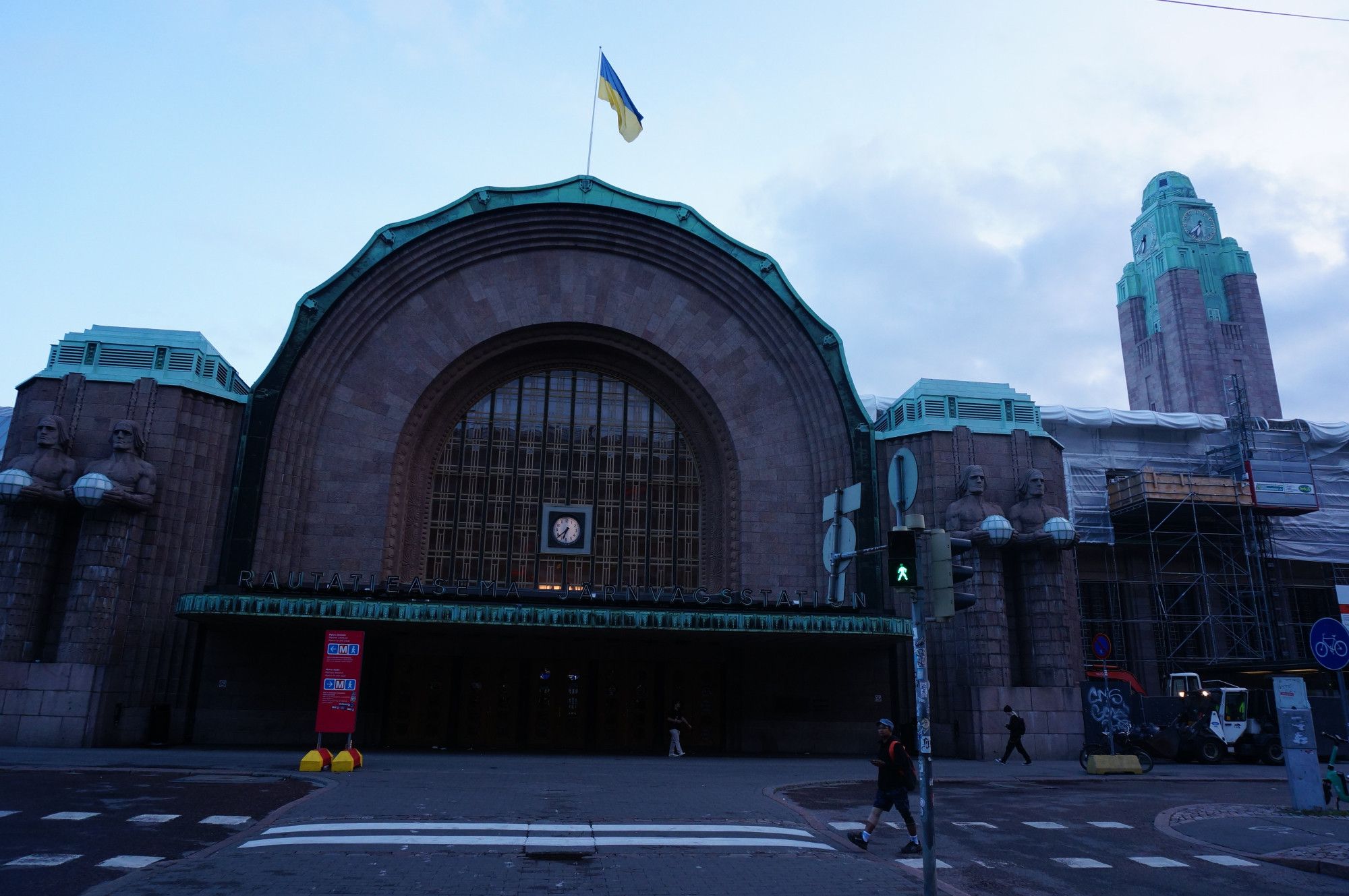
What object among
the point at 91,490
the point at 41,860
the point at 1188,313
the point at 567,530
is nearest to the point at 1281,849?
the point at 41,860

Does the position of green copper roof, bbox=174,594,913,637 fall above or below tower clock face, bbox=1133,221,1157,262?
below

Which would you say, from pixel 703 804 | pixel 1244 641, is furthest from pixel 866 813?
pixel 1244 641

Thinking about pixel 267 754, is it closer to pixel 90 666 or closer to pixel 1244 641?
pixel 90 666

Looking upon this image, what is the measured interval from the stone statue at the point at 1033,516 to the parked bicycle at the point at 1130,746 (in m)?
5.43

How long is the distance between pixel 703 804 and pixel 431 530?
16874 millimetres

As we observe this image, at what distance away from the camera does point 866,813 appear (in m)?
14.5

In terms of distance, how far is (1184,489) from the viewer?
39.3 m

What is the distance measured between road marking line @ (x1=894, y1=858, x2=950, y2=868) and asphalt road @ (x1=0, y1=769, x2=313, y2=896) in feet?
26.8

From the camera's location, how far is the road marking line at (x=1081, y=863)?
10.9m

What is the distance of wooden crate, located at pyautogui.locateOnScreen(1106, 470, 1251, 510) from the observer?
128 ft

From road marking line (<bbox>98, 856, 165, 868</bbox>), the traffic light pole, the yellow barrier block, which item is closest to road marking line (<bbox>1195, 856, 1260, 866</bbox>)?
the traffic light pole

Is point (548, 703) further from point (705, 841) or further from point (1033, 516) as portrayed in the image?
point (705, 841)

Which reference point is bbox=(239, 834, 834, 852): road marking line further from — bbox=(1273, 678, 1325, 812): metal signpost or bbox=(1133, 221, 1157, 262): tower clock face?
bbox=(1133, 221, 1157, 262): tower clock face

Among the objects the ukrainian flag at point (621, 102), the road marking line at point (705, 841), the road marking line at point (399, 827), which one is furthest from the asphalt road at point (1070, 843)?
the ukrainian flag at point (621, 102)
